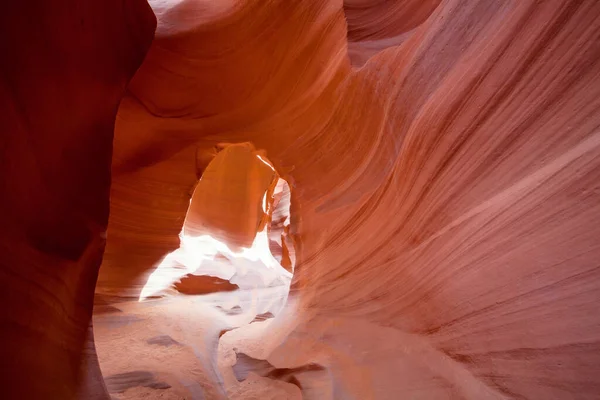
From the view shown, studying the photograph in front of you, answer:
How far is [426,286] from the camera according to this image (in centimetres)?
199

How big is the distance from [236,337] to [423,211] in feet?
8.26

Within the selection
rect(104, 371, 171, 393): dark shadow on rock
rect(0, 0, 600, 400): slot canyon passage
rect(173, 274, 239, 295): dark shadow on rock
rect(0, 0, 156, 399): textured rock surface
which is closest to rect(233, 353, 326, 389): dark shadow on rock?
rect(0, 0, 600, 400): slot canyon passage

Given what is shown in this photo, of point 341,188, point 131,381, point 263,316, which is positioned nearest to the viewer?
point 131,381

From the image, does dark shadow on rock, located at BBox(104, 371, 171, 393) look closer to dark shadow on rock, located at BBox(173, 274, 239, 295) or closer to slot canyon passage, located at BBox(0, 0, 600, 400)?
slot canyon passage, located at BBox(0, 0, 600, 400)

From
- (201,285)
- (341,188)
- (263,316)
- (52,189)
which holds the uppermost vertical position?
(201,285)

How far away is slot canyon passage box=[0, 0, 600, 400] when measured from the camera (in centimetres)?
136

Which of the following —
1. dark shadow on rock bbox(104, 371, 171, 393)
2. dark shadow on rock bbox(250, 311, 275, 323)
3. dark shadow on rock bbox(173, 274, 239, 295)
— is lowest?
dark shadow on rock bbox(104, 371, 171, 393)

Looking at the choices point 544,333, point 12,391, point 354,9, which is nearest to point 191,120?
point 354,9

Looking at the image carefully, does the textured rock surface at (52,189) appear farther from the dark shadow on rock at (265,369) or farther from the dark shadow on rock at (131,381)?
the dark shadow on rock at (265,369)

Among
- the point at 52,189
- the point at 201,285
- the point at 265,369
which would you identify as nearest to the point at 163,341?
the point at 265,369

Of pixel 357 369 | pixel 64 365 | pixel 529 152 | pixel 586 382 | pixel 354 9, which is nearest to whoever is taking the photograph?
pixel 586 382

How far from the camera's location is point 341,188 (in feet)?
10.3

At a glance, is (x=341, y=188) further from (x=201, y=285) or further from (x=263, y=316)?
(x=201, y=285)

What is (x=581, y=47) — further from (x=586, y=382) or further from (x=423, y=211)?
(x=586, y=382)
